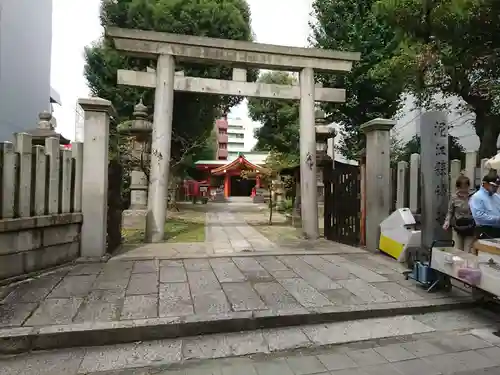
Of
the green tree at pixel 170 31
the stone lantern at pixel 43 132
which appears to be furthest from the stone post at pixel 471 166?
the green tree at pixel 170 31

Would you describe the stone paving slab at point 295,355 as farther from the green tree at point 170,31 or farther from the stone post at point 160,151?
the green tree at point 170,31

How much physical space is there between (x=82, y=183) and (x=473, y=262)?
5895 mm

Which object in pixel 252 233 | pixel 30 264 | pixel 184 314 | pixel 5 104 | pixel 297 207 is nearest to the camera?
pixel 184 314

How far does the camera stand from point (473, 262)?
12.8 feet

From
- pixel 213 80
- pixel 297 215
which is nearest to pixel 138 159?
pixel 213 80

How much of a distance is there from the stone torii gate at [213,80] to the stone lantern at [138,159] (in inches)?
153

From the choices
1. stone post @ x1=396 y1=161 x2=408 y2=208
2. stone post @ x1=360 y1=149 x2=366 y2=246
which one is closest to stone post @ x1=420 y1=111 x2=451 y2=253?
stone post @ x1=396 y1=161 x2=408 y2=208

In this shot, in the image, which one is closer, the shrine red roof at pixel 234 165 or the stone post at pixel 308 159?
the stone post at pixel 308 159

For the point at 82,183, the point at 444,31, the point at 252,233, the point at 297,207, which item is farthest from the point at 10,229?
the point at 444,31

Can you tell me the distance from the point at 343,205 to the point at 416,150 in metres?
11.5

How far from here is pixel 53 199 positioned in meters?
5.32

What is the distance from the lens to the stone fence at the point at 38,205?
4.55 m

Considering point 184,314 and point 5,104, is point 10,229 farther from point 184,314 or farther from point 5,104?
point 5,104

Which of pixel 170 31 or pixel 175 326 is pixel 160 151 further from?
pixel 170 31
